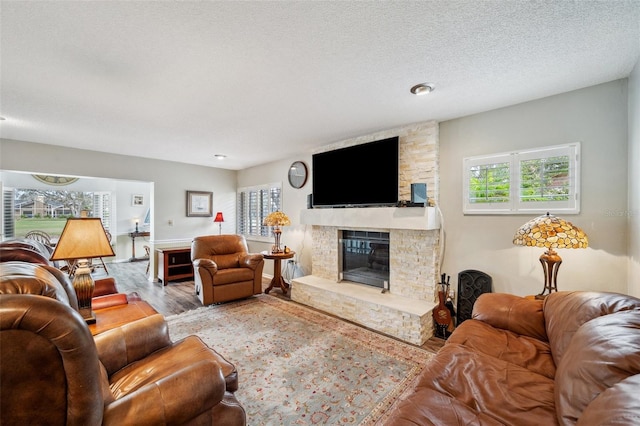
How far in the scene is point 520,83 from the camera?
87.7 inches

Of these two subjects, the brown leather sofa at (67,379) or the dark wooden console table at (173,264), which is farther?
the dark wooden console table at (173,264)

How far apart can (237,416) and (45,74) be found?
2.84 meters

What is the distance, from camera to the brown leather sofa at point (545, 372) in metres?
0.98

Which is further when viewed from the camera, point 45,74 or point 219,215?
point 219,215

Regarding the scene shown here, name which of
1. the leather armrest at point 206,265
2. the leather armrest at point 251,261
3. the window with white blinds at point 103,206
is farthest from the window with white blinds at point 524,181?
the window with white blinds at point 103,206

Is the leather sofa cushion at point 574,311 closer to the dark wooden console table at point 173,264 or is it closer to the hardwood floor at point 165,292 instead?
the hardwood floor at point 165,292

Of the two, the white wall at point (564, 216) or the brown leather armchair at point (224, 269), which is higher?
the white wall at point (564, 216)

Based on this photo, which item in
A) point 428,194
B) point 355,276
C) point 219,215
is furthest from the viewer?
point 219,215

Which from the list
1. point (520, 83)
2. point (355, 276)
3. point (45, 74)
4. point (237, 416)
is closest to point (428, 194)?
point (520, 83)

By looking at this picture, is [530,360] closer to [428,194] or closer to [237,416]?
[237,416]

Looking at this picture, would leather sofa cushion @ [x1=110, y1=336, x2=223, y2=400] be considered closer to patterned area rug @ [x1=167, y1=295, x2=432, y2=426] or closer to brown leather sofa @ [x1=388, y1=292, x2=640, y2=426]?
patterned area rug @ [x1=167, y1=295, x2=432, y2=426]

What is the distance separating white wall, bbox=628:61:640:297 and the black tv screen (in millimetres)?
1912

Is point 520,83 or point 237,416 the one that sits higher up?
point 520,83

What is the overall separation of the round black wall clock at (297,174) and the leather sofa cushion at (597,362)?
13.2ft
